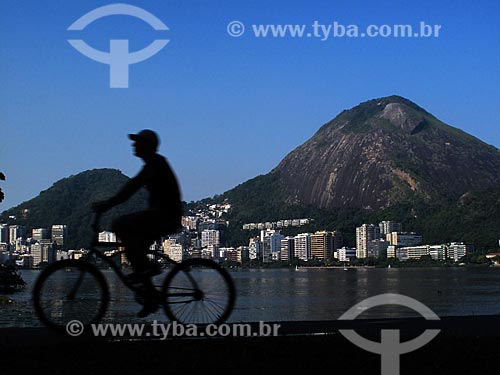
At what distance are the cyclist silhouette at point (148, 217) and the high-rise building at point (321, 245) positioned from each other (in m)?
172

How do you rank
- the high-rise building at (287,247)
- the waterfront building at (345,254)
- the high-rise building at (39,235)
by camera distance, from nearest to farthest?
the high-rise building at (39,235) < the waterfront building at (345,254) < the high-rise building at (287,247)

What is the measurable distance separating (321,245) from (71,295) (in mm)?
174751

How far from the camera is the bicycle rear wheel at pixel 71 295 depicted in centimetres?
611

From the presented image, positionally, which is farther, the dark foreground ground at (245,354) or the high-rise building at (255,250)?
the high-rise building at (255,250)

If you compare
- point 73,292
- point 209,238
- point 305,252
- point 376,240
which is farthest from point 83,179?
point 73,292

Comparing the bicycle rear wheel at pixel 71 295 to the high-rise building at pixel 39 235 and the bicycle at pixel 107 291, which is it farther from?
the high-rise building at pixel 39 235

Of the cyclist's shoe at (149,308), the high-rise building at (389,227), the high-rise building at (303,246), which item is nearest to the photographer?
the cyclist's shoe at (149,308)

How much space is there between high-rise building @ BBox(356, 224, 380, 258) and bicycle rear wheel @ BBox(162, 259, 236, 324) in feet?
563

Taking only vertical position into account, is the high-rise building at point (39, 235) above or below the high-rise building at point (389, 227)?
below

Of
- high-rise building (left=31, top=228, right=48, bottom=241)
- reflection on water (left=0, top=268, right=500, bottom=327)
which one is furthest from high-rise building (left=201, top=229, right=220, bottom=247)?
reflection on water (left=0, top=268, right=500, bottom=327)

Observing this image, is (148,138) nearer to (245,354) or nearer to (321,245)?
(245,354)

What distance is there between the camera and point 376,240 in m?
177

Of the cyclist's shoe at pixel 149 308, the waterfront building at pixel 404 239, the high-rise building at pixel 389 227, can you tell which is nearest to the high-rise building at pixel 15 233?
the waterfront building at pixel 404 239

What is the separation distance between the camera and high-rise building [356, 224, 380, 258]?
584ft
